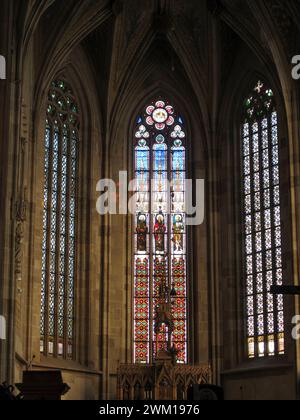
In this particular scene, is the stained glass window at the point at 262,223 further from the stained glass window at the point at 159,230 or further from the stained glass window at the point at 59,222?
the stained glass window at the point at 59,222

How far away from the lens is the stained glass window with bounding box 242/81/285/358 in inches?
960

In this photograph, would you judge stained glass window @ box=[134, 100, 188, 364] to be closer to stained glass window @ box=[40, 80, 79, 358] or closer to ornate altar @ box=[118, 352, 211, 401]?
ornate altar @ box=[118, 352, 211, 401]

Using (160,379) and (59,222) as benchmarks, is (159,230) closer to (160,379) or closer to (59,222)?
(59,222)

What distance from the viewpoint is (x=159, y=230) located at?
2681 cm

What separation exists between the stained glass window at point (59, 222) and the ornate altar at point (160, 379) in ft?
7.80

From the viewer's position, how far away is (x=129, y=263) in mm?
26141

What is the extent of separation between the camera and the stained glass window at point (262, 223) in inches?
960

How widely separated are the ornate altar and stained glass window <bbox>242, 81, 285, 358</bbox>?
223 cm

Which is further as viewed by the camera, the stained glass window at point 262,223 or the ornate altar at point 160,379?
the stained glass window at point 262,223

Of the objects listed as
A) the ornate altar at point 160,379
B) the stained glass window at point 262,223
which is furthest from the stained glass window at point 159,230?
the stained glass window at point 262,223

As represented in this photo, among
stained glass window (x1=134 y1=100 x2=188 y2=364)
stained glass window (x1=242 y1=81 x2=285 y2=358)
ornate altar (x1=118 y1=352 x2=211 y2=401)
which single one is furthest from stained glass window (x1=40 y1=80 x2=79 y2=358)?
stained glass window (x1=242 y1=81 x2=285 y2=358)

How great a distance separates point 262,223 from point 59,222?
5705 mm

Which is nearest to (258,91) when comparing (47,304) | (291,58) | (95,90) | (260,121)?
(260,121)
